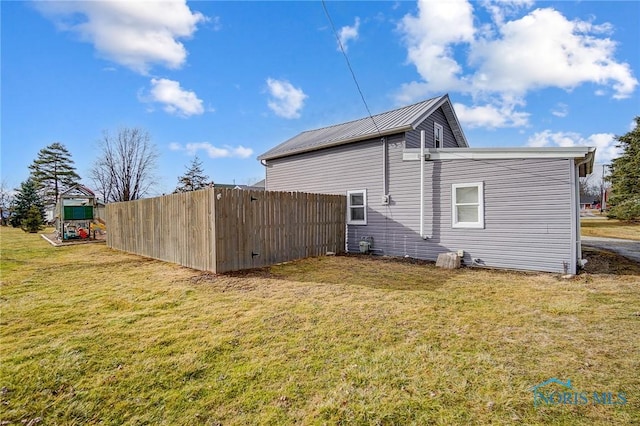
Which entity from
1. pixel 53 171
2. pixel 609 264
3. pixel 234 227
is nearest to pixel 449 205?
pixel 609 264

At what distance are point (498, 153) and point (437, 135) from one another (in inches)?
146

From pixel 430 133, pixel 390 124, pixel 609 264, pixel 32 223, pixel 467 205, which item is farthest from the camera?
pixel 32 223

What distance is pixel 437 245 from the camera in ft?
28.2

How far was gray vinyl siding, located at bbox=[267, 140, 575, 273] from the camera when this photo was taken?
690cm

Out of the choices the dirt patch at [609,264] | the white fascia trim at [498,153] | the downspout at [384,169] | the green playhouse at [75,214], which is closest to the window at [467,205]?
the white fascia trim at [498,153]

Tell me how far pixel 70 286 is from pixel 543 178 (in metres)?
10.7

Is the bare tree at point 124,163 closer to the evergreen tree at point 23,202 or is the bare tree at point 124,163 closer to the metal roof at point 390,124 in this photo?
the evergreen tree at point 23,202

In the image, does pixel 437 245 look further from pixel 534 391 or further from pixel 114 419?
pixel 114 419

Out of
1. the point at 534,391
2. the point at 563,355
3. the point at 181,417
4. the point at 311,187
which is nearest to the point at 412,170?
the point at 311,187

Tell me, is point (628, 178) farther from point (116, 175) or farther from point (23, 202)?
point (23, 202)

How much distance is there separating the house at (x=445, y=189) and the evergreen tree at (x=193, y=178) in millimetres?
23651

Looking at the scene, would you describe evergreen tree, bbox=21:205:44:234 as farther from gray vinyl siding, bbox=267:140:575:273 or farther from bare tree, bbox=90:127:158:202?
gray vinyl siding, bbox=267:140:575:273

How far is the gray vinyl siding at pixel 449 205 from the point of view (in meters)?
6.90

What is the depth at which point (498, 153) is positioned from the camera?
7523mm
